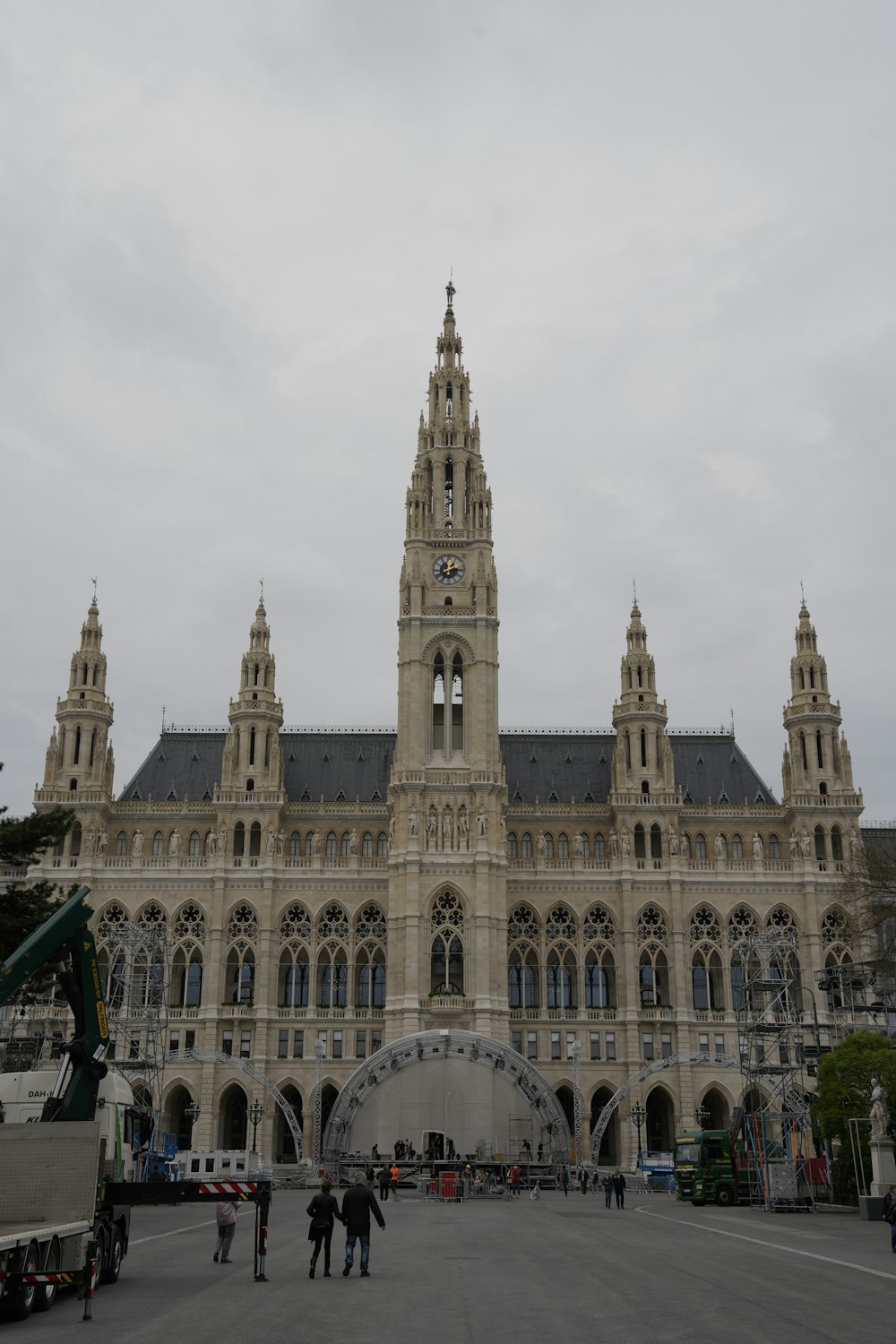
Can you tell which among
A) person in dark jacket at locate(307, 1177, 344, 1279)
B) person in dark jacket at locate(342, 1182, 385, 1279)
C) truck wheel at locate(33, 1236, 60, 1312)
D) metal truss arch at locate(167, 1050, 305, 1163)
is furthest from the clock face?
truck wheel at locate(33, 1236, 60, 1312)

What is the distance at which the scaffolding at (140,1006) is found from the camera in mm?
72812

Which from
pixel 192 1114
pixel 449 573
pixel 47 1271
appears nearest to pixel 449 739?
pixel 449 573

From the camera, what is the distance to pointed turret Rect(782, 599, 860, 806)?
9375 cm

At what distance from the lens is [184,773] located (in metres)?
102

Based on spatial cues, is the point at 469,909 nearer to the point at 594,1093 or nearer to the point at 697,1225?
the point at 594,1093

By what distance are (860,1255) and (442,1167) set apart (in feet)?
121

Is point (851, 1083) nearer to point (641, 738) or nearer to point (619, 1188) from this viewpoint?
point (619, 1188)

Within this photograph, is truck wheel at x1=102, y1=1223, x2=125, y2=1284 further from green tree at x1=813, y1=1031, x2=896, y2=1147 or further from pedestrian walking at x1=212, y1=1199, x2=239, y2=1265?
green tree at x1=813, y1=1031, x2=896, y2=1147

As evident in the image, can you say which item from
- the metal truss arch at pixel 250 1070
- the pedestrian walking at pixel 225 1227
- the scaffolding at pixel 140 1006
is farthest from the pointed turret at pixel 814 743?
the pedestrian walking at pixel 225 1227

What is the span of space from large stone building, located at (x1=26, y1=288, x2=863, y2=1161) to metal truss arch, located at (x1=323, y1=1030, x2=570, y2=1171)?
5.30 m

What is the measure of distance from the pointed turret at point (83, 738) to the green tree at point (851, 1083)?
5391 centimetres

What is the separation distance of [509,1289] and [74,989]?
11207 millimetres

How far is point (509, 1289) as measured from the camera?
25453 mm

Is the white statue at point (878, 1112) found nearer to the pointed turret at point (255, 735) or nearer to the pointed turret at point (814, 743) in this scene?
the pointed turret at point (814, 743)
